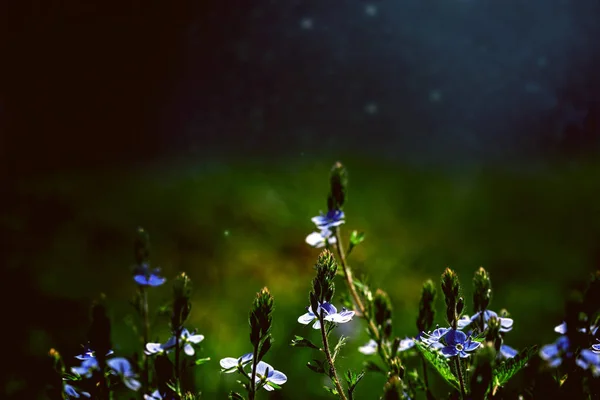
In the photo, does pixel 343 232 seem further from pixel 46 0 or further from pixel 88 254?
pixel 46 0

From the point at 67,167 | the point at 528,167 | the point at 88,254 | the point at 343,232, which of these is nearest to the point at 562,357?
the point at 343,232

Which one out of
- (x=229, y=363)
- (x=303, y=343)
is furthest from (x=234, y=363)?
(x=303, y=343)

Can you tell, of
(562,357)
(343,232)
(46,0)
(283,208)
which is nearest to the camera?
(562,357)

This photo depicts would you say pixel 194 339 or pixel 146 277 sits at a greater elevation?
pixel 146 277

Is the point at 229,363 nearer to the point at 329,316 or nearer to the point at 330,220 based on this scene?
the point at 329,316

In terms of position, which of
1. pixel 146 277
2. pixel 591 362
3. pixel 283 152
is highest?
pixel 283 152

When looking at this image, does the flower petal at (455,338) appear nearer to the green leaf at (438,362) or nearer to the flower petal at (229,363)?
the green leaf at (438,362)

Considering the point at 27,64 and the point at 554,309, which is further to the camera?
the point at 27,64
